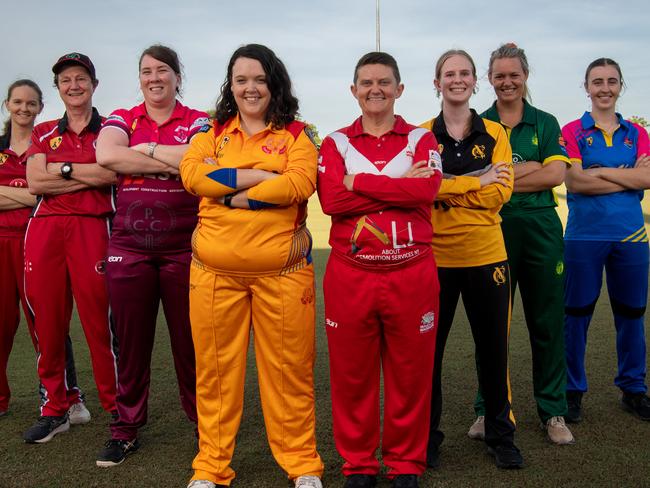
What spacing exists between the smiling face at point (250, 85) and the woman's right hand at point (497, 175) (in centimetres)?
120

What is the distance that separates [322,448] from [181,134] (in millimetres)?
1984

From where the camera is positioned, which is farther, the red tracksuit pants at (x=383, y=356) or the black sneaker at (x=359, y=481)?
the black sneaker at (x=359, y=481)

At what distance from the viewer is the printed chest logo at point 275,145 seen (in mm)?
3281

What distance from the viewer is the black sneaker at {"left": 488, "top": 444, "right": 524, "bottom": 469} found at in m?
3.53

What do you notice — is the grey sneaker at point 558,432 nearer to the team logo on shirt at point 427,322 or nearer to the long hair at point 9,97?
the team logo on shirt at point 427,322

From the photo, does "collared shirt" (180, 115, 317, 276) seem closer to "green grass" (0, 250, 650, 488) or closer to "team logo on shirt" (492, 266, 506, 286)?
"team logo on shirt" (492, 266, 506, 286)

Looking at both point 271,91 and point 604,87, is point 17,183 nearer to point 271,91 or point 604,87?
point 271,91

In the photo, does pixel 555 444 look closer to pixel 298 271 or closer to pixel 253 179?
pixel 298 271

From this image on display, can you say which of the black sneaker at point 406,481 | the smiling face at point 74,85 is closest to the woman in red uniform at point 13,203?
the smiling face at point 74,85

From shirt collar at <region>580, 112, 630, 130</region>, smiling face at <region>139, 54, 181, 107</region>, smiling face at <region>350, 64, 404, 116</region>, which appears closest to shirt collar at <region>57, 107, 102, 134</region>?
smiling face at <region>139, 54, 181, 107</region>

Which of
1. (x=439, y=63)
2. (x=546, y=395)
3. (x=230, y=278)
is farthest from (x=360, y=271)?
(x=546, y=395)

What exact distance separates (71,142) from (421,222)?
2237mm

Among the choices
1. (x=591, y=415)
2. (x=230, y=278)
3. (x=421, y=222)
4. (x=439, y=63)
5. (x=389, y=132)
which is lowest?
(x=591, y=415)

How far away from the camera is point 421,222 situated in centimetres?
323
